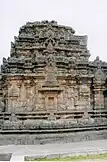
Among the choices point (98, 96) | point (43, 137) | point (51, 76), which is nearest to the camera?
point (43, 137)

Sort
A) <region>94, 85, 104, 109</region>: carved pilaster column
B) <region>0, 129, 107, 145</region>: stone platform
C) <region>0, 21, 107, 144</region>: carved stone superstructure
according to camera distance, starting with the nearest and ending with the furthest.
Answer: <region>0, 129, 107, 145</region>: stone platform < <region>0, 21, 107, 144</region>: carved stone superstructure < <region>94, 85, 104, 109</region>: carved pilaster column

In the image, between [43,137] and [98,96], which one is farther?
[98,96]

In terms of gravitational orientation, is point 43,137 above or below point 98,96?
below

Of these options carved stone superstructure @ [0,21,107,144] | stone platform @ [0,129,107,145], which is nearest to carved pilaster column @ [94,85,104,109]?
carved stone superstructure @ [0,21,107,144]

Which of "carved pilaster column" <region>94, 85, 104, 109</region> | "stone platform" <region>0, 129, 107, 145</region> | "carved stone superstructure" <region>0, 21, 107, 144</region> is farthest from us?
"carved pilaster column" <region>94, 85, 104, 109</region>

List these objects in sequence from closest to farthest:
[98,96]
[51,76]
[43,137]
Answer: [43,137]
[51,76]
[98,96]

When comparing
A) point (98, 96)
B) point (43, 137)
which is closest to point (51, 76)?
point (98, 96)

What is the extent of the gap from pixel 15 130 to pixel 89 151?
4525mm

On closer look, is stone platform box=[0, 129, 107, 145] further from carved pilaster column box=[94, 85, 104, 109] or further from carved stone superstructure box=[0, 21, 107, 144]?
carved pilaster column box=[94, 85, 104, 109]

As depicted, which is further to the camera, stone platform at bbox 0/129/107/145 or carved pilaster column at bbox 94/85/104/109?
carved pilaster column at bbox 94/85/104/109

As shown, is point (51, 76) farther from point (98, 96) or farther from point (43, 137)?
point (43, 137)

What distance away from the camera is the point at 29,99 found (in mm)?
20469

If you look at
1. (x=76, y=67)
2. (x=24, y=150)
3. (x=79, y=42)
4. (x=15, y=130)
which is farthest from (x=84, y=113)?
(x=79, y=42)

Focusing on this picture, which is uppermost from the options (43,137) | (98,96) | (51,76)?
Answer: (51,76)
